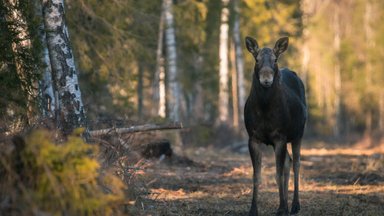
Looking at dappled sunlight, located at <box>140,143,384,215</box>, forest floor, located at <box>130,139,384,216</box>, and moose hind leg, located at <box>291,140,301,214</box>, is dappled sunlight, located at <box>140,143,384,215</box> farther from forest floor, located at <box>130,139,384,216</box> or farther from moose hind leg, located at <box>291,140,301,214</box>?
moose hind leg, located at <box>291,140,301,214</box>

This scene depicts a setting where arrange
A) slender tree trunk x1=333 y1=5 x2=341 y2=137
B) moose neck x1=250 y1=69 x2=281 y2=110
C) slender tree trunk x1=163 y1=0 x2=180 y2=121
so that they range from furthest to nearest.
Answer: slender tree trunk x1=333 y1=5 x2=341 y2=137
slender tree trunk x1=163 y1=0 x2=180 y2=121
moose neck x1=250 y1=69 x2=281 y2=110

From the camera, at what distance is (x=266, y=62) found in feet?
31.6

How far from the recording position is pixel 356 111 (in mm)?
67438

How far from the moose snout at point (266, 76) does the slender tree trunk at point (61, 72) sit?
257 cm

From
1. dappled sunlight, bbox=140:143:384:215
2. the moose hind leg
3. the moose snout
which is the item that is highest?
the moose snout

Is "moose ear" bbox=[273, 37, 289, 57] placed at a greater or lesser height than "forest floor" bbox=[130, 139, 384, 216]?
greater

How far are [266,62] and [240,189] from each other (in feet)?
14.0

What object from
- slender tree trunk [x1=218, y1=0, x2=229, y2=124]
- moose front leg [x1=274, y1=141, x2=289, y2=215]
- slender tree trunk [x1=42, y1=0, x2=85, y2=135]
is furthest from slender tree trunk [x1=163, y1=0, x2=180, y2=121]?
slender tree trunk [x1=42, y1=0, x2=85, y2=135]

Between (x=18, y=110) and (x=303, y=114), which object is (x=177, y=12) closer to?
(x=303, y=114)

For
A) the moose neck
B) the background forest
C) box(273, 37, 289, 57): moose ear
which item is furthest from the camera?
box(273, 37, 289, 57): moose ear

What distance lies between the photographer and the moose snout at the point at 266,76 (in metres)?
9.40

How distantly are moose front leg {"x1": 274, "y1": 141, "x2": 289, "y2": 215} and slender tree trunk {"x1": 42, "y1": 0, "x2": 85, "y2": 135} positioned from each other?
2.97 metres

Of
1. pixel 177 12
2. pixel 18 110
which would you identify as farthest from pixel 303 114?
pixel 177 12

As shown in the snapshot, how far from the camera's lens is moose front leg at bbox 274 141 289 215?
32.4 ft
